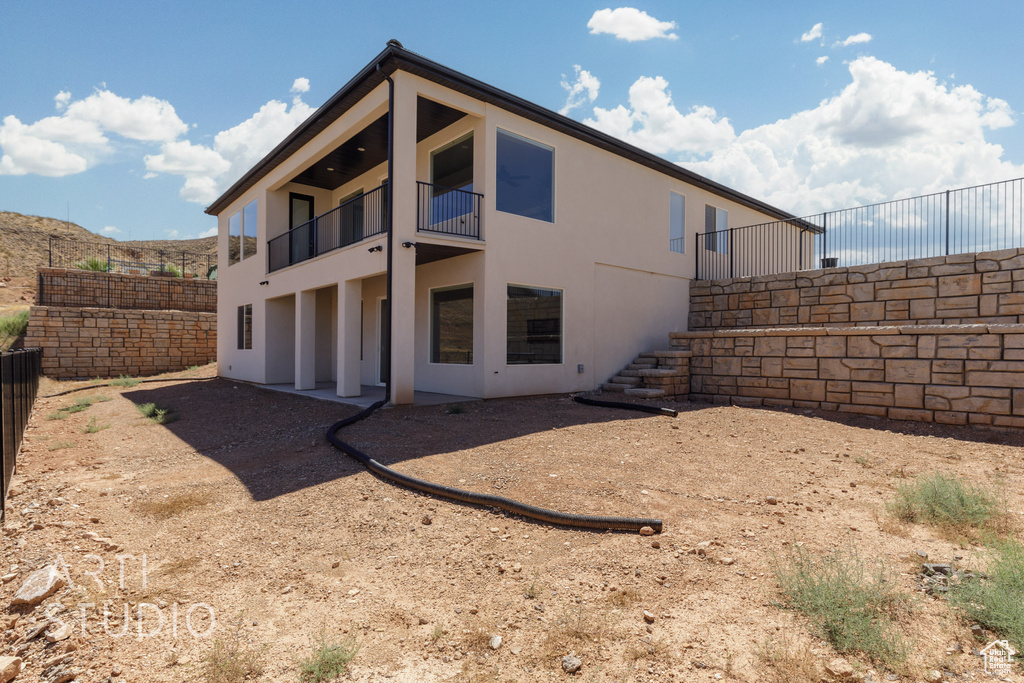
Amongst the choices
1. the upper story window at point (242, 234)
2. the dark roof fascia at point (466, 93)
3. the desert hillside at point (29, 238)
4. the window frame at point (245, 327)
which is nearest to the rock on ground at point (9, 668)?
the dark roof fascia at point (466, 93)

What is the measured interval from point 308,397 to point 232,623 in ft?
28.1

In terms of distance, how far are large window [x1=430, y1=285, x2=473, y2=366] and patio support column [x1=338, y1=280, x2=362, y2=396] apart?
5.39 ft

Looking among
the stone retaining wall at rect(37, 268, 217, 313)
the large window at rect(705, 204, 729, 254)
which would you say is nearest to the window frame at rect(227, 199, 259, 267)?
the stone retaining wall at rect(37, 268, 217, 313)

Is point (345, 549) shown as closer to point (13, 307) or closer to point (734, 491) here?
point (734, 491)

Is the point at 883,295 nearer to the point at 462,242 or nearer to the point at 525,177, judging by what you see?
the point at 525,177

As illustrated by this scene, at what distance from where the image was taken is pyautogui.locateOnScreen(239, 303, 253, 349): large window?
52.5 ft

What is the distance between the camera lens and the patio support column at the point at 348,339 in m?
10.8

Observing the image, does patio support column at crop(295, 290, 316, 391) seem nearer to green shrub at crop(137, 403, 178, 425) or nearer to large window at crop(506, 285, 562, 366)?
green shrub at crop(137, 403, 178, 425)

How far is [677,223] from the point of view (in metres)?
14.4

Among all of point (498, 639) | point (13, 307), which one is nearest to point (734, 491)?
point (498, 639)

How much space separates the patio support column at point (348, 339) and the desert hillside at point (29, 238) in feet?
72.6

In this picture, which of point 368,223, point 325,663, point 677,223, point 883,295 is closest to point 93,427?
point 368,223

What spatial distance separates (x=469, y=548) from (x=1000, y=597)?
10.4 ft

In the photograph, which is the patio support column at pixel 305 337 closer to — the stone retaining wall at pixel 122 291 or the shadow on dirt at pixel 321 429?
the shadow on dirt at pixel 321 429
